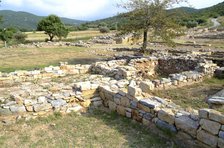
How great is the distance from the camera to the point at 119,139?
763cm

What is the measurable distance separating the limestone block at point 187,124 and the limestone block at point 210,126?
27cm

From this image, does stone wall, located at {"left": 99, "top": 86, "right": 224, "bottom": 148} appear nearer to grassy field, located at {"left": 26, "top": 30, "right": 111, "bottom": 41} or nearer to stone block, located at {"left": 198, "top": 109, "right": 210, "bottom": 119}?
stone block, located at {"left": 198, "top": 109, "right": 210, "bottom": 119}

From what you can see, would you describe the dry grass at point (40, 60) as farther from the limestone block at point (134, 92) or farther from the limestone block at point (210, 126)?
the limestone block at point (210, 126)

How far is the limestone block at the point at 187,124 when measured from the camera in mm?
6873

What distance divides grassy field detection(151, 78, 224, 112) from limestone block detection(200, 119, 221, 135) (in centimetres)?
336

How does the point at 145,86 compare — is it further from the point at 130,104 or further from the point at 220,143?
the point at 220,143

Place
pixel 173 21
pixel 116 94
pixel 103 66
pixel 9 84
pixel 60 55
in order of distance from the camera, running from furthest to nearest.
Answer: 1. pixel 60 55
2. pixel 173 21
3. pixel 103 66
4. pixel 9 84
5. pixel 116 94

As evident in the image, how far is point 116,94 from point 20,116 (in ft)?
10.6

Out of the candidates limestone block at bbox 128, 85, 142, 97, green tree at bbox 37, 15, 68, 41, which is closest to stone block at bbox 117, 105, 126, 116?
limestone block at bbox 128, 85, 142, 97

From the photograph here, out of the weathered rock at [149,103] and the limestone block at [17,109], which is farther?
the limestone block at [17,109]

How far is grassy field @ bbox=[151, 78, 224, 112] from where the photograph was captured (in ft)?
33.8

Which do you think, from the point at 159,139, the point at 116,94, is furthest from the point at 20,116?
the point at 159,139

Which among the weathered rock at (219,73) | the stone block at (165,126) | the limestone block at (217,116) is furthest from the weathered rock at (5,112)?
the weathered rock at (219,73)

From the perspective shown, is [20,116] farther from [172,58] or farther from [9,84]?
[172,58]
